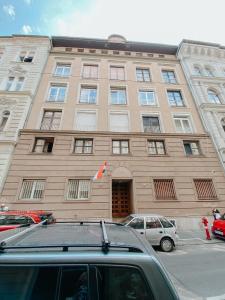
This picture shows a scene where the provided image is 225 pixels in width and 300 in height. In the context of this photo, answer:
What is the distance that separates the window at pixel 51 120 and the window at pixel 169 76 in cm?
1277

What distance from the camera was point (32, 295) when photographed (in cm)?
117

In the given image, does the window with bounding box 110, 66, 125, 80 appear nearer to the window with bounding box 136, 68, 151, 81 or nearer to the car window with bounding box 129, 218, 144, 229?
the window with bounding box 136, 68, 151, 81

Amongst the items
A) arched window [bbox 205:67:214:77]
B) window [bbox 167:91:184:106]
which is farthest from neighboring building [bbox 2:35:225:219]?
arched window [bbox 205:67:214:77]

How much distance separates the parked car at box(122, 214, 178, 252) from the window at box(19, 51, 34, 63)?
19.3 metres

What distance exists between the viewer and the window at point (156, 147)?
1355cm

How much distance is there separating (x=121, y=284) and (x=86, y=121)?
13.8 m

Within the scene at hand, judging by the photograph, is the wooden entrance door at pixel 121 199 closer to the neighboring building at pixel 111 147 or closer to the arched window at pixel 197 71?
the neighboring building at pixel 111 147

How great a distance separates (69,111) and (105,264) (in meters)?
14.4

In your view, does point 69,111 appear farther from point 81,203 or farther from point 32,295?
point 32,295

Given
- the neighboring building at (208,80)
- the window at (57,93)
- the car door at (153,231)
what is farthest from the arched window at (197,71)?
the car door at (153,231)

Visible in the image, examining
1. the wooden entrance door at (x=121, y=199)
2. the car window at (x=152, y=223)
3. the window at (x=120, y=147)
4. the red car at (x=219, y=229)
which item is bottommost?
the red car at (x=219, y=229)

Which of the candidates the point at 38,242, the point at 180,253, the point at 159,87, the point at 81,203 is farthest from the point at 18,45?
the point at 180,253

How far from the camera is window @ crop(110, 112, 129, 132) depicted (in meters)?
14.3

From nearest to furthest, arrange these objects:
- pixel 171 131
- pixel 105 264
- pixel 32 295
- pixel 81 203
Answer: pixel 32 295
pixel 105 264
pixel 81 203
pixel 171 131
